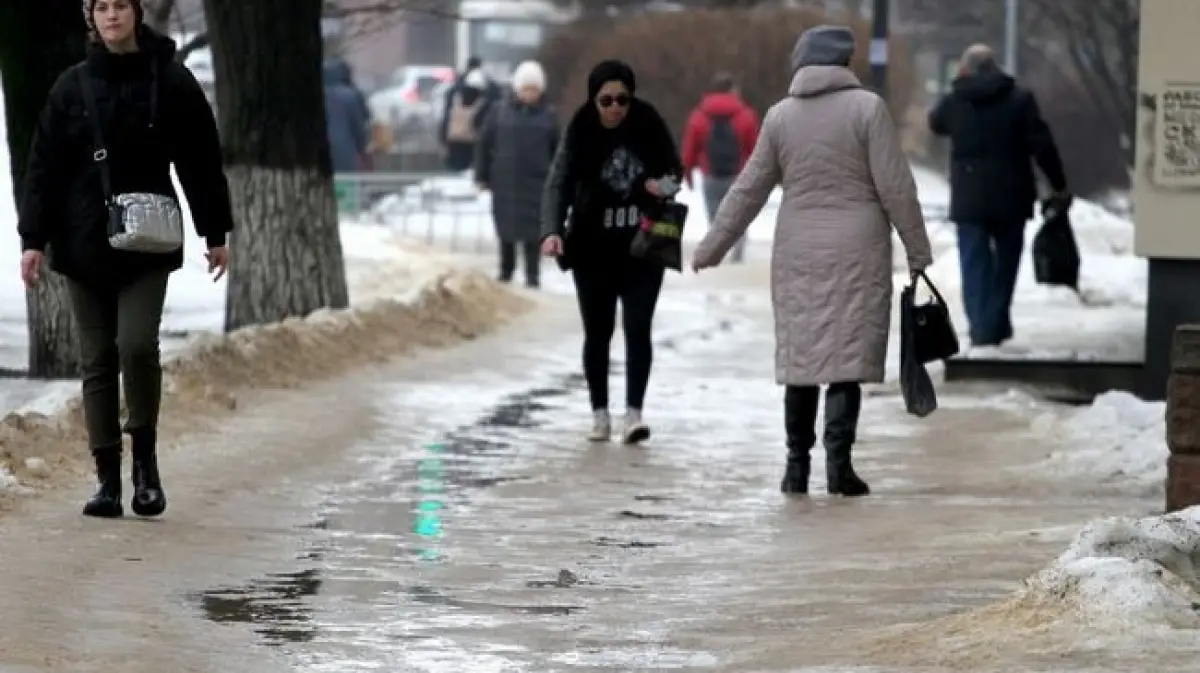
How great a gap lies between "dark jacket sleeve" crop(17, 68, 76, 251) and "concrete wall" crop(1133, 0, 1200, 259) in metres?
5.55

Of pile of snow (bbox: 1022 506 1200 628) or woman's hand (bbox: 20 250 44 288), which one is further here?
woman's hand (bbox: 20 250 44 288)

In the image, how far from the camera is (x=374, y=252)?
2619 cm

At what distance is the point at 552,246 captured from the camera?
12.1m

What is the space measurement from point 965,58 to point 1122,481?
21.7ft

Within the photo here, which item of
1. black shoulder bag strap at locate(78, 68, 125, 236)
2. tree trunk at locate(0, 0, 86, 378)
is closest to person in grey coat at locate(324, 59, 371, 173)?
tree trunk at locate(0, 0, 86, 378)

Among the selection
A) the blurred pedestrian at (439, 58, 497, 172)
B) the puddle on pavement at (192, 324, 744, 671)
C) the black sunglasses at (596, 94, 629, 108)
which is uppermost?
the black sunglasses at (596, 94, 629, 108)

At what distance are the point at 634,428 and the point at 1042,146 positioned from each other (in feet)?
14.8

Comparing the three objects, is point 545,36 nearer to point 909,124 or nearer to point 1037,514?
point 909,124

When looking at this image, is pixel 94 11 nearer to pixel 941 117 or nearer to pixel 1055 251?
pixel 1055 251

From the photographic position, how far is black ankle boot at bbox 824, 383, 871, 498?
10.5 m

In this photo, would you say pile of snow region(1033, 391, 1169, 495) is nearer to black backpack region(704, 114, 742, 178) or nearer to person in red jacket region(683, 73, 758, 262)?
person in red jacket region(683, 73, 758, 262)

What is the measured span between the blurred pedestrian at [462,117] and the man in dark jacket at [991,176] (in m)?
15.7

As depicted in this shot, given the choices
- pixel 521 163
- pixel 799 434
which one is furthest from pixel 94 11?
pixel 521 163

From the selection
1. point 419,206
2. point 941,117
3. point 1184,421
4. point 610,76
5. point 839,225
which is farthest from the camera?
point 419,206
